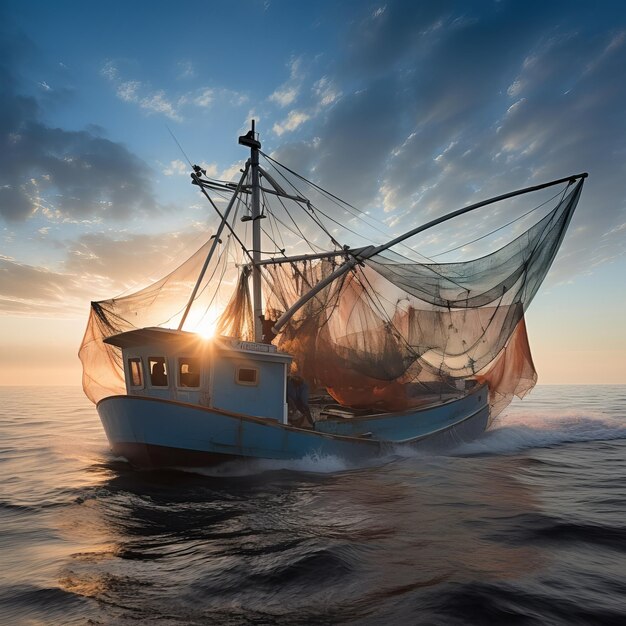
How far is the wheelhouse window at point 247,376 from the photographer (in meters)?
12.0

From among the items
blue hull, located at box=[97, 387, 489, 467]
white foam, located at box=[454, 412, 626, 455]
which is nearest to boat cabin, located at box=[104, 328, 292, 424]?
blue hull, located at box=[97, 387, 489, 467]

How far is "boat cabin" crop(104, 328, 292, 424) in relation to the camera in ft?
38.2

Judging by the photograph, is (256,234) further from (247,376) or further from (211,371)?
(211,371)

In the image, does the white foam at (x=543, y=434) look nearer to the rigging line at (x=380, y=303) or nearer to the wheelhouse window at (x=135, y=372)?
the rigging line at (x=380, y=303)

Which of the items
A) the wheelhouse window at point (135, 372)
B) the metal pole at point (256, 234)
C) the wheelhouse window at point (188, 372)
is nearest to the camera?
the wheelhouse window at point (188, 372)

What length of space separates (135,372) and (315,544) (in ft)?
28.5

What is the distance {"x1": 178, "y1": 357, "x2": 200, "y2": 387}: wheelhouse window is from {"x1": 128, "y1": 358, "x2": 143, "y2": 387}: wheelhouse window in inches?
58.7

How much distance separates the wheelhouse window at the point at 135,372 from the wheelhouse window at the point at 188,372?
4.89ft

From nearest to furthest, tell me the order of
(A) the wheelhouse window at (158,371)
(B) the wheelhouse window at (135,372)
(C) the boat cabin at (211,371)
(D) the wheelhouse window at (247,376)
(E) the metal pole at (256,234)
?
1. (C) the boat cabin at (211,371)
2. (D) the wheelhouse window at (247,376)
3. (A) the wheelhouse window at (158,371)
4. (B) the wheelhouse window at (135,372)
5. (E) the metal pole at (256,234)

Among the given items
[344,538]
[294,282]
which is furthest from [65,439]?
[344,538]

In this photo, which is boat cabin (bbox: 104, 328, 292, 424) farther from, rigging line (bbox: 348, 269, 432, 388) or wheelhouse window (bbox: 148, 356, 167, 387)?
rigging line (bbox: 348, 269, 432, 388)

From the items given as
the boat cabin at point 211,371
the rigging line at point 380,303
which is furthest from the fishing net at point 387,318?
the boat cabin at point 211,371

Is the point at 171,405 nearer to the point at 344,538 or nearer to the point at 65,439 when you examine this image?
the point at 344,538

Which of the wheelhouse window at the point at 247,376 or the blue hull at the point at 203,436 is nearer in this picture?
the blue hull at the point at 203,436
